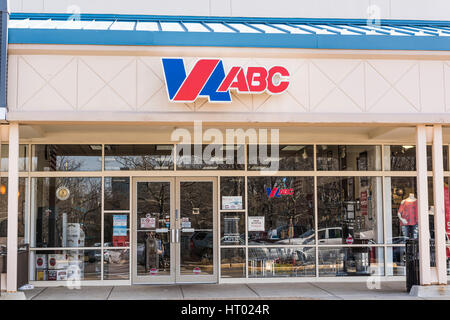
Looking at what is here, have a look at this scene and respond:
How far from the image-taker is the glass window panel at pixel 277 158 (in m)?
14.0

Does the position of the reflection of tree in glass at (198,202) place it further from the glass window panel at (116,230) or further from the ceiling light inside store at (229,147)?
the glass window panel at (116,230)

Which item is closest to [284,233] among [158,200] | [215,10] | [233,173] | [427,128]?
[233,173]

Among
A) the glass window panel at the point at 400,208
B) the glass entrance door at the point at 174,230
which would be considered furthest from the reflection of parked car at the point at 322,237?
the glass entrance door at the point at 174,230

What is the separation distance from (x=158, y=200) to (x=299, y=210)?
349 cm

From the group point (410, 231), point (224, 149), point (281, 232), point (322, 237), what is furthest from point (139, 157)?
point (410, 231)

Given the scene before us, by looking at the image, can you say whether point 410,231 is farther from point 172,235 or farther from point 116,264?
point 116,264

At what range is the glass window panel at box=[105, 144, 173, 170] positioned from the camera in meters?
13.6

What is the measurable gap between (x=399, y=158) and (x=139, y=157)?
6.57 m

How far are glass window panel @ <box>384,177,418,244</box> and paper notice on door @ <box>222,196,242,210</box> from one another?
374 cm

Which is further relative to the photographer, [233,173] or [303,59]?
[233,173]

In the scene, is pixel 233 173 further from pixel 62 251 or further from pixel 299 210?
pixel 62 251

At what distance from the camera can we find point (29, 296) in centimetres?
1144

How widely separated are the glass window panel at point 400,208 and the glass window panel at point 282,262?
2.12 meters

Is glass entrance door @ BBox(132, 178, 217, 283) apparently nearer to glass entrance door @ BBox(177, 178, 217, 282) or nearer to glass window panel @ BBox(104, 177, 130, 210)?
glass entrance door @ BBox(177, 178, 217, 282)
